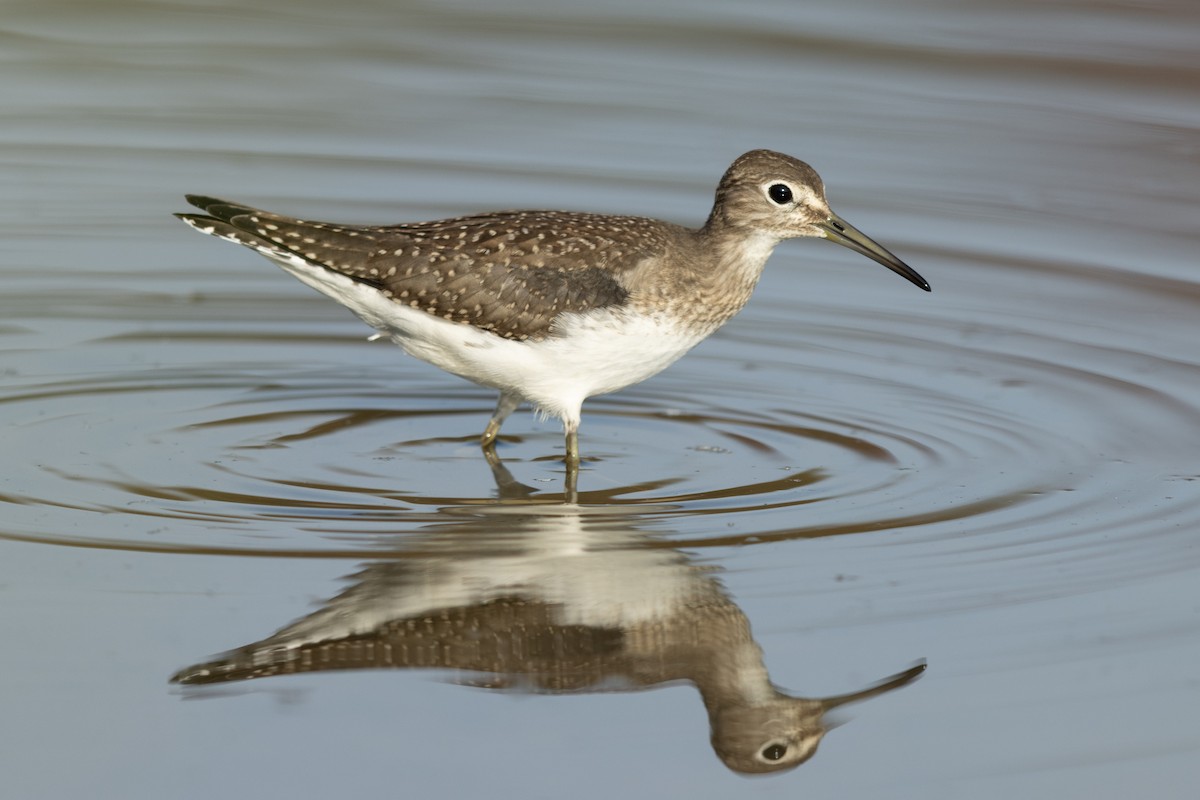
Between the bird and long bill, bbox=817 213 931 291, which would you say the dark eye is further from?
long bill, bbox=817 213 931 291

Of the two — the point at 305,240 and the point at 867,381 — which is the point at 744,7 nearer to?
the point at 867,381

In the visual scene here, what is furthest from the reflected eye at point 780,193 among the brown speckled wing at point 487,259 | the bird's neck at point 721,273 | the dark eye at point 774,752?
the dark eye at point 774,752

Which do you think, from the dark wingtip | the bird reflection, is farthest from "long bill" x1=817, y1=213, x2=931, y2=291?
the dark wingtip

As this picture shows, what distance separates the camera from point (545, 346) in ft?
35.3

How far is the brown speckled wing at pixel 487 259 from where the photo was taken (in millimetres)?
10758

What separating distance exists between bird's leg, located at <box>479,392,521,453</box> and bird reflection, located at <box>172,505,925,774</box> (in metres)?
1.90

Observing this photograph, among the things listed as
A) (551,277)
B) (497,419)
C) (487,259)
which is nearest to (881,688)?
(551,277)

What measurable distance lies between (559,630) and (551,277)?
9.41 feet

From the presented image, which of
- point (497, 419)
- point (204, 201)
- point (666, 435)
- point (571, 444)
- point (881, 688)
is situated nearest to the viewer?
point (881, 688)

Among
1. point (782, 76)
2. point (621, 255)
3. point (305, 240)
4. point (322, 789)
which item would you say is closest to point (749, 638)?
point (322, 789)

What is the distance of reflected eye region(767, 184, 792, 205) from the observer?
11250 millimetres

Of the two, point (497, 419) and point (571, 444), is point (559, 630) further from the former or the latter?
point (497, 419)

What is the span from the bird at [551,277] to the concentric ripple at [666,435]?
0.62 metres

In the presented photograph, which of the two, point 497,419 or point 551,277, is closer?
point 551,277
